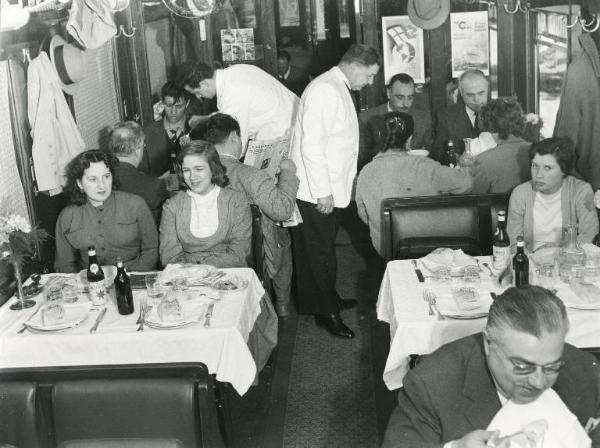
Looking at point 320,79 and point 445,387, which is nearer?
point 445,387

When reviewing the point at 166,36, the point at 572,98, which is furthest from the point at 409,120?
the point at 166,36

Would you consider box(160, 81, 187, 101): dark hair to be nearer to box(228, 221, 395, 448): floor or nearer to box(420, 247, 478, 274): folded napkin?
box(228, 221, 395, 448): floor

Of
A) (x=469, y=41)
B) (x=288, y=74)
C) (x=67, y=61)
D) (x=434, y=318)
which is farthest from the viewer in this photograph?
(x=288, y=74)

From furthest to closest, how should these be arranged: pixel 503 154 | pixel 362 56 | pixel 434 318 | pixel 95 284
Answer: pixel 503 154
pixel 362 56
pixel 95 284
pixel 434 318

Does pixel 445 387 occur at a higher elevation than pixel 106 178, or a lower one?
lower

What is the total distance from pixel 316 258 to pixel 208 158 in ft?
3.39

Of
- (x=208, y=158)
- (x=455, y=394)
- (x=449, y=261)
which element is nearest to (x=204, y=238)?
(x=208, y=158)

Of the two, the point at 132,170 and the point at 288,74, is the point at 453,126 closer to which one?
the point at 288,74

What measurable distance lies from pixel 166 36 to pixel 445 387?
5664 millimetres

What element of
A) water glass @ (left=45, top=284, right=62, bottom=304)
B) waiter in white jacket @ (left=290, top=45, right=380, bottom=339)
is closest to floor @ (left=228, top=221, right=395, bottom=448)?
waiter in white jacket @ (left=290, top=45, right=380, bottom=339)

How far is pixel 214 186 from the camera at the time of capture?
414 centimetres

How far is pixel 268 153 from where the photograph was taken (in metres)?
5.51

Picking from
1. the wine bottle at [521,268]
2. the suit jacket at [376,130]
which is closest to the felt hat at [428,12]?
the suit jacket at [376,130]

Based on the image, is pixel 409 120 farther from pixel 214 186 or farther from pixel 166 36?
pixel 166 36
